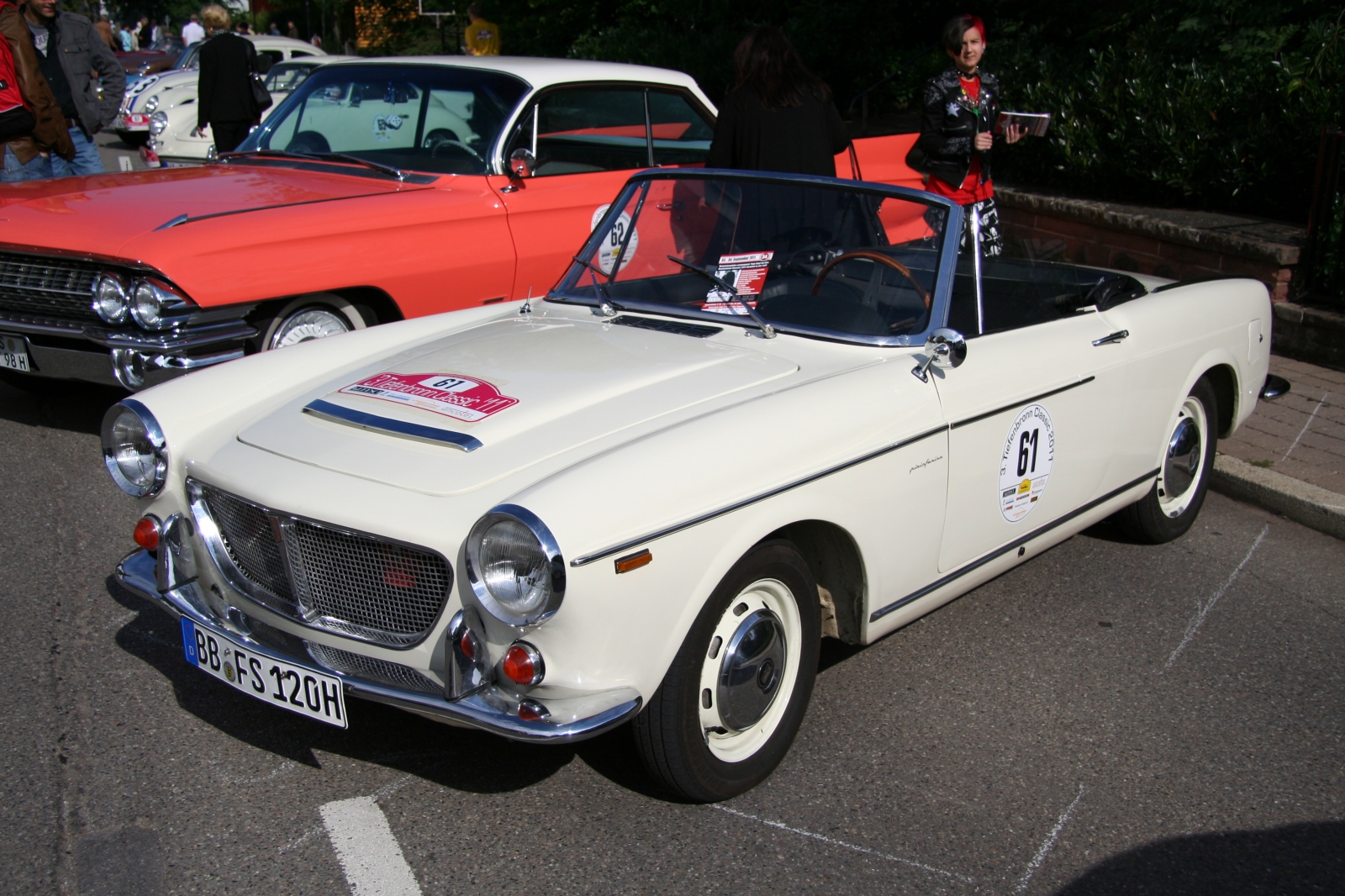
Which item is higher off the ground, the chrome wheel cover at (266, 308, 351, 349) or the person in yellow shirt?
the person in yellow shirt

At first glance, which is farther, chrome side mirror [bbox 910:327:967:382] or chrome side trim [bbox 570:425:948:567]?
chrome side mirror [bbox 910:327:967:382]

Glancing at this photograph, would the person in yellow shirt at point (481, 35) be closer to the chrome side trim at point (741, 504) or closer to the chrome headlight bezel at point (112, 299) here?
the chrome headlight bezel at point (112, 299)

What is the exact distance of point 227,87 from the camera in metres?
9.44

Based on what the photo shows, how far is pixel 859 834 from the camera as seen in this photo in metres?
2.83

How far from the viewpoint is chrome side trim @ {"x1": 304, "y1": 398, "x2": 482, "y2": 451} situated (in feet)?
9.30

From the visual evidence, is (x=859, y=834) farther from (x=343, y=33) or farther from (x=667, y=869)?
(x=343, y=33)

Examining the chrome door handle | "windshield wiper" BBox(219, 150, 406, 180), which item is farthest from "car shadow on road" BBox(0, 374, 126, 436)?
the chrome door handle

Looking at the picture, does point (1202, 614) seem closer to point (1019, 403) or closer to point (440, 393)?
point (1019, 403)

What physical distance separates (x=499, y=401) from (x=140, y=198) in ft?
10.5

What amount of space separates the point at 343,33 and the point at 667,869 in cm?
4024

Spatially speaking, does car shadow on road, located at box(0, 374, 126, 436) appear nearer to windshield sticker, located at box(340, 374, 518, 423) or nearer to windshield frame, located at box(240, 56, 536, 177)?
windshield frame, located at box(240, 56, 536, 177)

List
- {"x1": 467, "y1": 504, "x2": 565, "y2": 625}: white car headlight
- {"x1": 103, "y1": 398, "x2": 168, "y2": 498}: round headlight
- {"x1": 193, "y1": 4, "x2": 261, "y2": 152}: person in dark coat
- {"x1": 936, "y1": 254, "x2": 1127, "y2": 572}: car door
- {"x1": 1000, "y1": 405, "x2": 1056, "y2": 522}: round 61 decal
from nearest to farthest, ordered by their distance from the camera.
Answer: {"x1": 467, "y1": 504, "x2": 565, "y2": 625}: white car headlight
{"x1": 103, "y1": 398, "x2": 168, "y2": 498}: round headlight
{"x1": 936, "y1": 254, "x2": 1127, "y2": 572}: car door
{"x1": 1000, "y1": 405, "x2": 1056, "y2": 522}: round 61 decal
{"x1": 193, "y1": 4, "x2": 261, "y2": 152}: person in dark coat

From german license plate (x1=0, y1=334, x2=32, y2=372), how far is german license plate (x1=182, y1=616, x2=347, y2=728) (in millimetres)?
2861

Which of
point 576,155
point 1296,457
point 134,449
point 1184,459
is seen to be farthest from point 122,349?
point 1296,457
